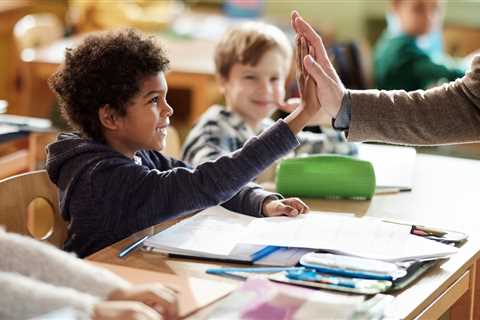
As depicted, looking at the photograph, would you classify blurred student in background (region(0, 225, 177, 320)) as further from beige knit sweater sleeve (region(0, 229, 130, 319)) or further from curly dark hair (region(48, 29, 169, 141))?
curly dark hair (region(48, 29, 169, 141))

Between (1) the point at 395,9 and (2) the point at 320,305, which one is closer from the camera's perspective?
(2) the point at 320,305

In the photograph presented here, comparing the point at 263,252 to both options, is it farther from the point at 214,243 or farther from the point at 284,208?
the point at 284,208

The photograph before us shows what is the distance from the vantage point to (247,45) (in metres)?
2.71

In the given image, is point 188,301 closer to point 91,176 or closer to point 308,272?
point 308,272

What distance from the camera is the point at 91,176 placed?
193 cm

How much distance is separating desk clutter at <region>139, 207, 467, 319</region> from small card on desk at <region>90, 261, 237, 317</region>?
0.12 feet

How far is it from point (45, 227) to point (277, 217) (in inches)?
54.8

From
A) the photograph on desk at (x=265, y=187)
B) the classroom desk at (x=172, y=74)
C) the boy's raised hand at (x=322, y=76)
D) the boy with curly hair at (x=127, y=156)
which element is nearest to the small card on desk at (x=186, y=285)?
the photograph on desk at (x=265, y=187)

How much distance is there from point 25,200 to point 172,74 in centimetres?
216

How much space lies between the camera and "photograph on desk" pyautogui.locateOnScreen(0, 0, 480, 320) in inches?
65.9

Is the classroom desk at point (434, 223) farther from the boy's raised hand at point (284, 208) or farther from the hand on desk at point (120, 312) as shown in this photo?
the hand on desk at point (120, 312)

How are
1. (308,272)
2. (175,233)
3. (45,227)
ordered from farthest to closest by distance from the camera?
(45,227) < (175,233) < (308,272)

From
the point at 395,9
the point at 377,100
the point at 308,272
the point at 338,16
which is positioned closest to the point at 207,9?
the point at 338,16

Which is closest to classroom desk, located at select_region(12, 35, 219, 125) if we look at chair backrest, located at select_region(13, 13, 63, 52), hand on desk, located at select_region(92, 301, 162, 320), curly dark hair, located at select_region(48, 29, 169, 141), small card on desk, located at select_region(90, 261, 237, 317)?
chair backrest, located at select_region(13, 13, 63, 52)
